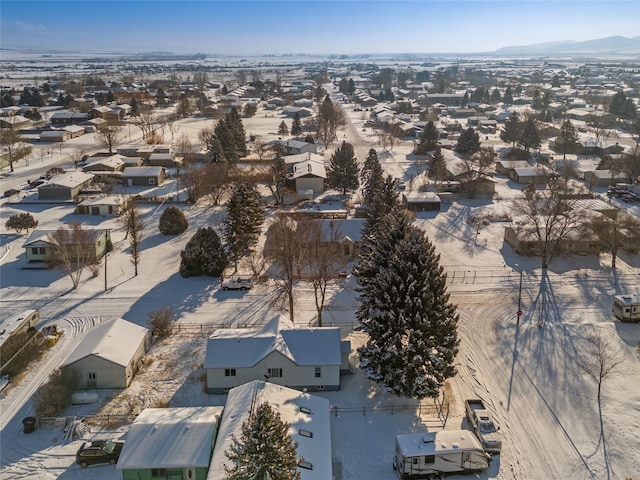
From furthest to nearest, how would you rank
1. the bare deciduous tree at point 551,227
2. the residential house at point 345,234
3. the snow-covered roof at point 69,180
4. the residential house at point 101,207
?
the snow-covered roof at point 69,180
the residential house at point 101,207
the residential house at point 345,234
the bare deciduous tree at point 551,227

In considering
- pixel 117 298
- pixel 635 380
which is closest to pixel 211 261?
pixel 117 298

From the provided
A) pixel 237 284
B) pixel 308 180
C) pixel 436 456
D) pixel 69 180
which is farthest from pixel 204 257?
pixel 69 180

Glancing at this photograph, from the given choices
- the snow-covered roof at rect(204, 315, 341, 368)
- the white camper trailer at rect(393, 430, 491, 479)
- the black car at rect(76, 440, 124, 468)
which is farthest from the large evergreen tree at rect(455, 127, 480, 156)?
the black car at rect(76, 440, 124, 468)

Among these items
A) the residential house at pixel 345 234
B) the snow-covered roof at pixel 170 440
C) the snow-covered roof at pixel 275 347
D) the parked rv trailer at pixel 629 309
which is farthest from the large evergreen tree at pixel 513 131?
the snow-covered roof at pixel 170 440

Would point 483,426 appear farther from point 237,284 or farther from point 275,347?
point 237,284

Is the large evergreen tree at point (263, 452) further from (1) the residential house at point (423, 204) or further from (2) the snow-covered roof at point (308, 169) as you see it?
(2) the snow-covered roof at point (308, 169)

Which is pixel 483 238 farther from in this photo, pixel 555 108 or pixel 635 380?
pixel 555 108
